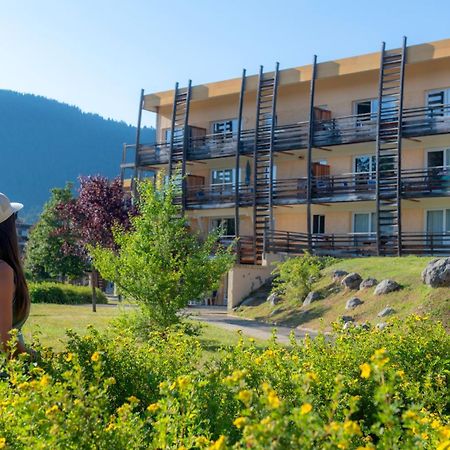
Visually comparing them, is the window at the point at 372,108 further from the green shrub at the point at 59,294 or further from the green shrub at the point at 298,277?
the green shrub at the point at 59,294

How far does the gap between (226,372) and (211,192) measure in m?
33.5

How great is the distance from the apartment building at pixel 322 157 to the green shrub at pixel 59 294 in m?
5.90

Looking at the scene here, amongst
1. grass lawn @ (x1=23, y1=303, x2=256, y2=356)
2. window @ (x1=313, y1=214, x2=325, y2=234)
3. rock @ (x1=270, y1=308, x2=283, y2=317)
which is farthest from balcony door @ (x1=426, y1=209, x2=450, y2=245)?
grass lawn @ (x1=23, y1=303, x2=256, y2=356)

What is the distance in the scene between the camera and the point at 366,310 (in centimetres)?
1897

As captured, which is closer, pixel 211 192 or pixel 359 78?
pixel 359 78

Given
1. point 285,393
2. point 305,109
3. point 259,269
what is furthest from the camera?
point 305,109

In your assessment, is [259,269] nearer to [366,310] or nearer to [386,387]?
[366,310]

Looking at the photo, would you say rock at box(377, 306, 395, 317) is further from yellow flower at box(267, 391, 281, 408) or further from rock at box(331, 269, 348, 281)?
yellow flower at box(267, 391, 281, 408)

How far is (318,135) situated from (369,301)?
15352 millimetres

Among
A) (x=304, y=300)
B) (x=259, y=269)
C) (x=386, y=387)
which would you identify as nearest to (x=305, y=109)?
(x=259, y=269)

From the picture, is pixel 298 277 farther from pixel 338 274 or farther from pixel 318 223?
pixel 318 223

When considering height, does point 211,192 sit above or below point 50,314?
above

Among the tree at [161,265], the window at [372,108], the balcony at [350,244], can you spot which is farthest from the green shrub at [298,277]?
the window at [372,108]

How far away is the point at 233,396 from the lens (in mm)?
4625
